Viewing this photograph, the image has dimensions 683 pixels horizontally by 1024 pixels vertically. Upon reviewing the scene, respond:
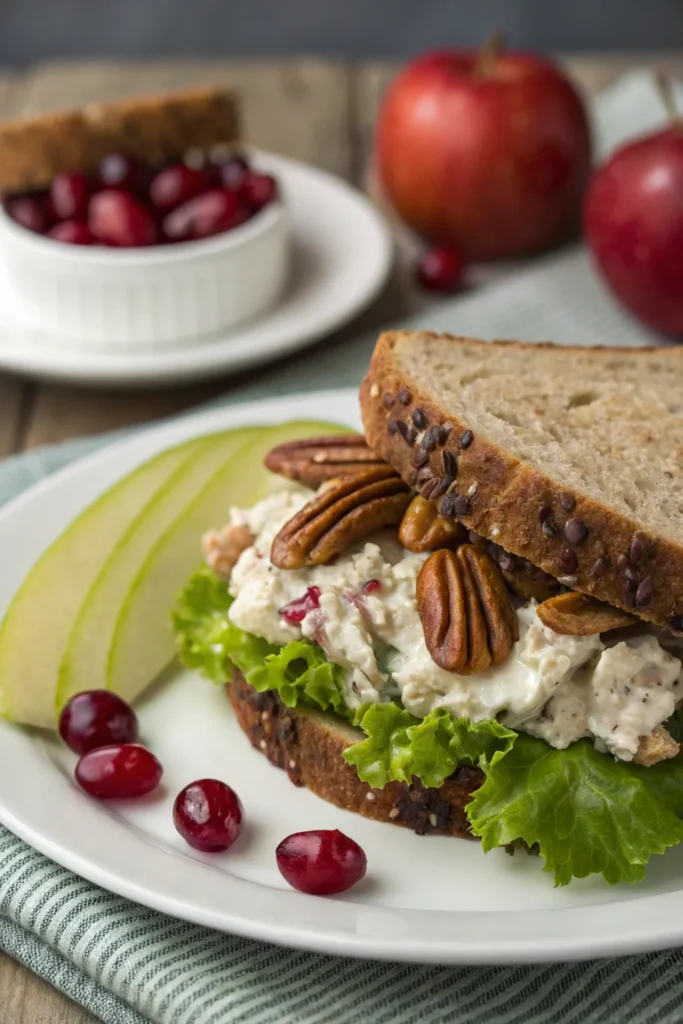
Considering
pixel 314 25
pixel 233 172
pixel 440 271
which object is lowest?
pixel 314 25

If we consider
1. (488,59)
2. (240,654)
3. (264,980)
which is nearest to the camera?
(264,980)

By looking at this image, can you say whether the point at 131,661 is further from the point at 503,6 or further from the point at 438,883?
the point at 503,6

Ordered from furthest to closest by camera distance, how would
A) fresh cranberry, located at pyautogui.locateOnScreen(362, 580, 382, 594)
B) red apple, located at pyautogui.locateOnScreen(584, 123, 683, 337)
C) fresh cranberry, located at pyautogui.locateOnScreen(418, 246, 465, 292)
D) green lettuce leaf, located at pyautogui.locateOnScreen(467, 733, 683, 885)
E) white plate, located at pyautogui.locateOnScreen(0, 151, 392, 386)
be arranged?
fresh cranberry, located at pyautogui.locateOnScreen(418, 246, 465, 292) → red apple, located at pyautogui.locateOnScreen(584, 123, 683, 337) → white plate, located at pyautogui.locateOnScreen(0, 151, 392, 386) → fresh cranberry, located at pyautogui.locateOnScreen(362, 580, 382, 594) → green lettuce leaf, located at pyautogui.locateOnScreen(467, 733, 683, 885)

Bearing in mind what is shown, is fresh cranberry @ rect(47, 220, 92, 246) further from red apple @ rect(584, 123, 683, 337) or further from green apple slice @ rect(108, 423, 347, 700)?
red apple @ rect(584, 123, 683, 337)

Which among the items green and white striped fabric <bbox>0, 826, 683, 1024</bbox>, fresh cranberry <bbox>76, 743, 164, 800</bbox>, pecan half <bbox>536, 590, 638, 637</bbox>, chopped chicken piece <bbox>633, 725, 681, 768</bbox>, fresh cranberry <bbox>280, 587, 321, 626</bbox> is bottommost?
green and white striped fabric <bbox>0, 826, 683, 1024</bbox>

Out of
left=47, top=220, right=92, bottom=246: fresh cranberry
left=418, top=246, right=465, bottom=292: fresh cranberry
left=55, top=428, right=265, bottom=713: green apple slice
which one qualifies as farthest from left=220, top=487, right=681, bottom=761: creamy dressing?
left=418, top=246, right=465, bottom=292: fresh cranberry

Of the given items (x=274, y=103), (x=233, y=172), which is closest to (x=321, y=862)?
(x=233, y=172)

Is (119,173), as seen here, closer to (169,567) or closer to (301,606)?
(169,567)

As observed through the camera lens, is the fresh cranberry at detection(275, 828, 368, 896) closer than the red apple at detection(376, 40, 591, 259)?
Yes
